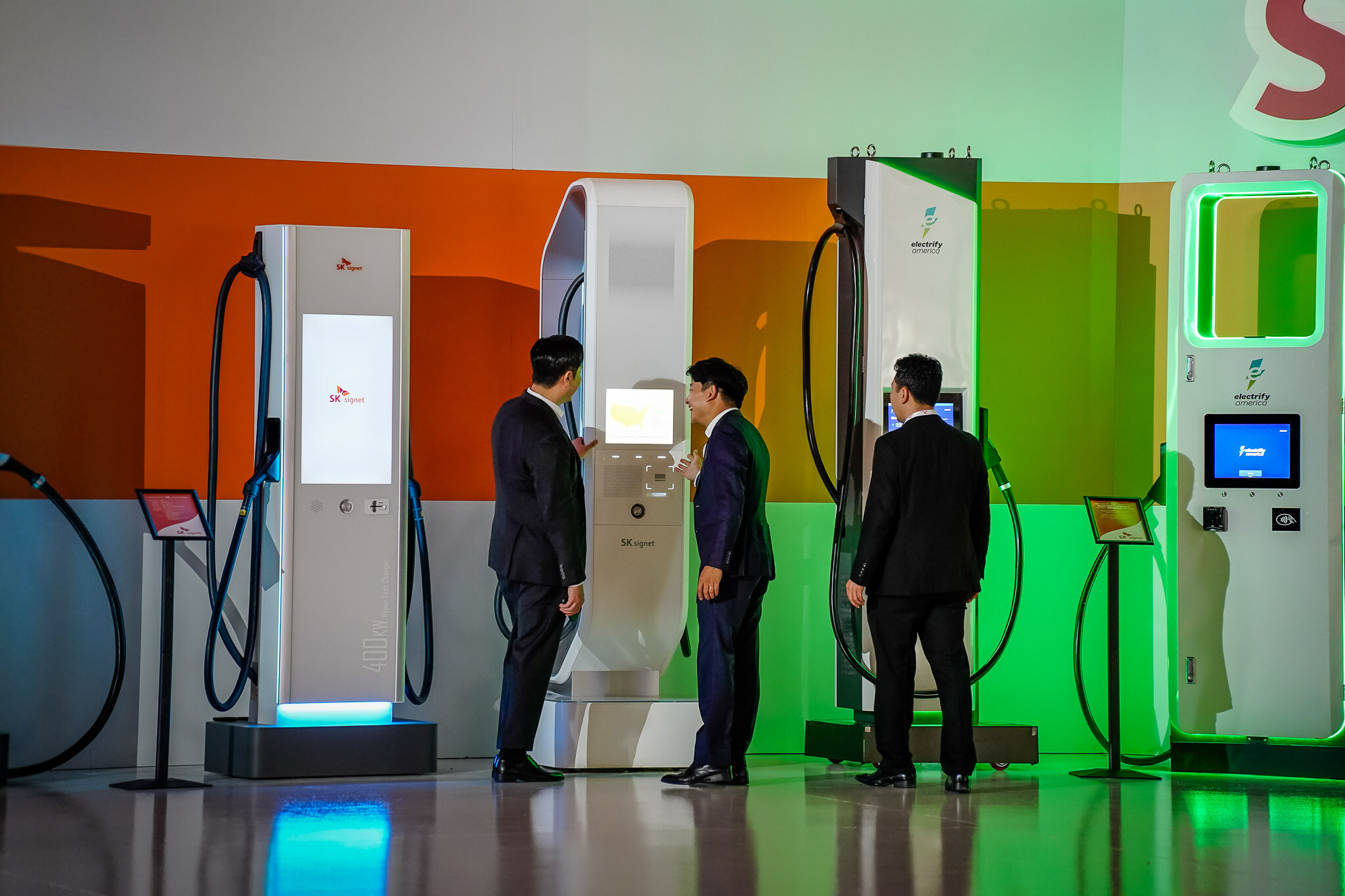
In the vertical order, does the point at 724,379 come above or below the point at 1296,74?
below

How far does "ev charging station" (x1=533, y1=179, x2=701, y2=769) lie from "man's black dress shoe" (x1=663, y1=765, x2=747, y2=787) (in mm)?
382

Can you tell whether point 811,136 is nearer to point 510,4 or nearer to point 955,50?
point 955,50

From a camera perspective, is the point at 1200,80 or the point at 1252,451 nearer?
the point at 1252,451

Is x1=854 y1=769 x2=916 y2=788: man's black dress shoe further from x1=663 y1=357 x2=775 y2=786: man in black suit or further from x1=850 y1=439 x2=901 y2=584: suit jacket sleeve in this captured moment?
x1=850 y1=439 x2=901 y2=584: suit jacket sleeve

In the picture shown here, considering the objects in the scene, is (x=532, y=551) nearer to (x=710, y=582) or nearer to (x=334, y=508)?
(x=710, y=582)

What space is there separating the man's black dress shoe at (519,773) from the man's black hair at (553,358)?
5.04ft

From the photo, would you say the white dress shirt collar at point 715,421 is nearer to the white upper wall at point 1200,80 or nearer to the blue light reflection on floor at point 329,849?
the blue light reflection on floor at point 329,849

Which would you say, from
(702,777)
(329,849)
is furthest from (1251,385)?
(329,849)

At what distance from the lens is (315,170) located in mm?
6465

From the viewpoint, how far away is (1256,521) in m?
6.16

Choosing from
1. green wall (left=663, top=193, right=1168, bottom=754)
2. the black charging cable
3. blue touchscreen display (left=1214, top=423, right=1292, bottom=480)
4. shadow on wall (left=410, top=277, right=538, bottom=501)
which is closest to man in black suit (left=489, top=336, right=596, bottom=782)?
shadow on wall (left=410, top=277, right=538, bottom=501)

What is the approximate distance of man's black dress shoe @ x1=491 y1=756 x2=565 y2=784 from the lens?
216 inches

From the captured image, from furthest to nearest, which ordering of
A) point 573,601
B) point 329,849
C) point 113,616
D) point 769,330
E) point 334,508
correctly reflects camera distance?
point 769,330, point 113,616, point 334,508, point 573,601, point 329,849

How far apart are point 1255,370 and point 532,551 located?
3.36m
